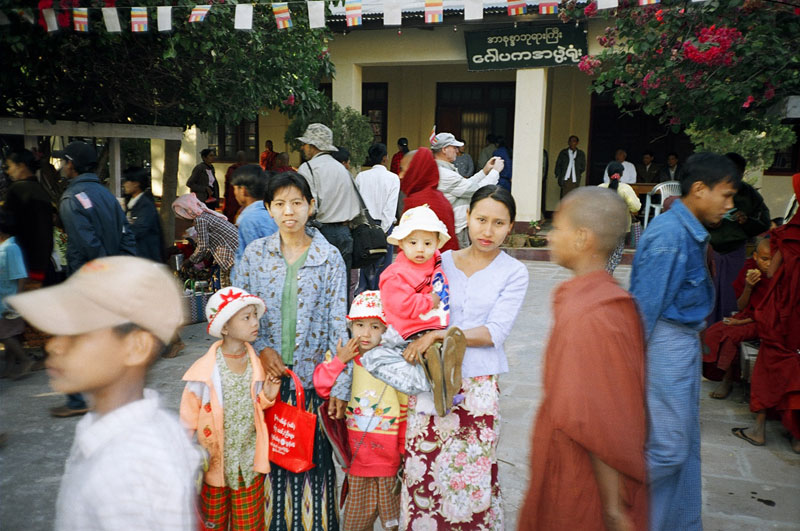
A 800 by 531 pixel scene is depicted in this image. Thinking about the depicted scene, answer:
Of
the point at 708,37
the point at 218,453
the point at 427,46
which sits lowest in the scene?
the point at 218,453

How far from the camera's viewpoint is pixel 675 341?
2773 mm

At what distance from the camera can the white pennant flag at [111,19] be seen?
581 cm

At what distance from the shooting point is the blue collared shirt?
2.74 metres

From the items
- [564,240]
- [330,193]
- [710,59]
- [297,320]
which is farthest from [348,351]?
[710,59]

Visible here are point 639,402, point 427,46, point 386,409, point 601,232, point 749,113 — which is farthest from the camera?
point 427,46

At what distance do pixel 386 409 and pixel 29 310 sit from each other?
1.75 m

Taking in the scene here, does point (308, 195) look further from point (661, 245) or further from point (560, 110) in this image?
point (560, 110)

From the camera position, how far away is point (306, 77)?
8.51m

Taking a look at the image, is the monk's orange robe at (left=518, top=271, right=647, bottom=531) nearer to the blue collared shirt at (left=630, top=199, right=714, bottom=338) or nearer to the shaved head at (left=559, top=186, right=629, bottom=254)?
the shaved head at (left=559, top=186, right=629, bottom=254)

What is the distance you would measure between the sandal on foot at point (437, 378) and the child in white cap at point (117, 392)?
1214mm

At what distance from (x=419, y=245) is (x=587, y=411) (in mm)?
1307

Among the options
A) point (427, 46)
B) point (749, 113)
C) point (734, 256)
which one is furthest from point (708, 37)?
point (427, 46)

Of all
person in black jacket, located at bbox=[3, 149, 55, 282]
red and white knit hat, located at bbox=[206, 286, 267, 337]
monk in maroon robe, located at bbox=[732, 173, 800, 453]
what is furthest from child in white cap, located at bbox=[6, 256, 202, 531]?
person in black jacket, located at bbox=[3, 149, 55, 282]

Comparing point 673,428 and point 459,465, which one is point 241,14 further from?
point 673,428
